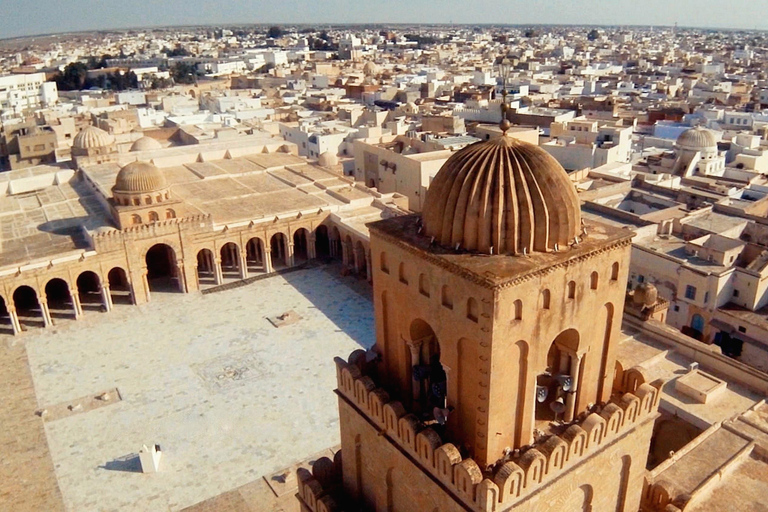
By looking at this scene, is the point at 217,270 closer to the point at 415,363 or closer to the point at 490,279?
the point at 415,363

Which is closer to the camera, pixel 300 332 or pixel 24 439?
pixel 24 439

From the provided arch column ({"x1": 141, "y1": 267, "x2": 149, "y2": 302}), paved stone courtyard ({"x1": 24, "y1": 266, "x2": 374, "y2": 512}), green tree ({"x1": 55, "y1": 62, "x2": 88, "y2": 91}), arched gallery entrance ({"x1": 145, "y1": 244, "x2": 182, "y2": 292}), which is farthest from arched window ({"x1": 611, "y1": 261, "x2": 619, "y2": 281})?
green tree ({"x1": 55, "y1": 62, "x2": 88, "y2": 91})

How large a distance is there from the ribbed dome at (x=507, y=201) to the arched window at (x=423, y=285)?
0.61 m

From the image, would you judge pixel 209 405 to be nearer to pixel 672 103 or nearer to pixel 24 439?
pixel 24 439

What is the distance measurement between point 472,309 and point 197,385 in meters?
19.2

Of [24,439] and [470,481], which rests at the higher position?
[470,481]

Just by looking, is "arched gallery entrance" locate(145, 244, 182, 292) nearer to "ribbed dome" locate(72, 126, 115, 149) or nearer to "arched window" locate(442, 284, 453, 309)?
"ribbed dome" locate(72, 126, 115, 149)

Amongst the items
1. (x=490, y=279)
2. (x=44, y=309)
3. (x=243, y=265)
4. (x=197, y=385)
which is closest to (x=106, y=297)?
(x=44, y=309)

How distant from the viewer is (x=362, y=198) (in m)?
38.4

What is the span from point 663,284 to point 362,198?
60.3ft

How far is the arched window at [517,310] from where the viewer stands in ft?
26.4

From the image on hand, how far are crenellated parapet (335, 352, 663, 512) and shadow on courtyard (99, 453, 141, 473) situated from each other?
13.3 meters

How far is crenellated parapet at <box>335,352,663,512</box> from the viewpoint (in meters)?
8.15

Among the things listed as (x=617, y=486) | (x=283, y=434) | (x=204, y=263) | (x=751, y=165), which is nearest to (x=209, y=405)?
(x=283, y=434)
